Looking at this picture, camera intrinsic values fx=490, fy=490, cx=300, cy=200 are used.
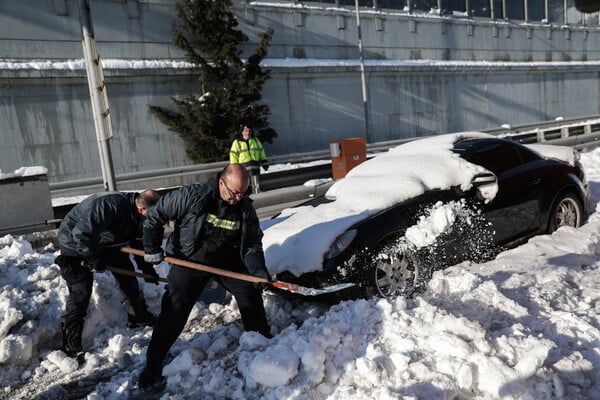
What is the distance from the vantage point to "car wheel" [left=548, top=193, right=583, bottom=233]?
5738 millimetres

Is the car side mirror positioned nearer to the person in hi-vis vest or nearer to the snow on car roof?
the snow on car roof

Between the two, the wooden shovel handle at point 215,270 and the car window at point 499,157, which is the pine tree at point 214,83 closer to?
the car window at point 499,157

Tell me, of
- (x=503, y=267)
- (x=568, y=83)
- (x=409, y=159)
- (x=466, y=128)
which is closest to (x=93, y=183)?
(x=409, y=159)

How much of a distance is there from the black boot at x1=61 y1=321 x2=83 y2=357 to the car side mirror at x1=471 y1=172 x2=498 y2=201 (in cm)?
403

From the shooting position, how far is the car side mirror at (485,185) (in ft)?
16.7

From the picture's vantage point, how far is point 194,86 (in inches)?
635

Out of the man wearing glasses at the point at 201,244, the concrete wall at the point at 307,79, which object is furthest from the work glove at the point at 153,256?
the concrete wall at the point at 307,79

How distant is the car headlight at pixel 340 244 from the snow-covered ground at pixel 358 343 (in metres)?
0.49

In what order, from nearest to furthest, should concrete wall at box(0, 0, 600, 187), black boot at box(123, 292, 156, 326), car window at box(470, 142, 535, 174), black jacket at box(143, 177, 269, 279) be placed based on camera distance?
black jacket at box(143, 177, 269, 279)
black boot at box(123, 292, 156, 326)
car window at box(470, 142, 535, 174)
concrete wall at box(0, 0, 600, 187)

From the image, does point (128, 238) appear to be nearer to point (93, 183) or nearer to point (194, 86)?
point (93, 183)

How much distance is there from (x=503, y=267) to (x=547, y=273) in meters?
0.39

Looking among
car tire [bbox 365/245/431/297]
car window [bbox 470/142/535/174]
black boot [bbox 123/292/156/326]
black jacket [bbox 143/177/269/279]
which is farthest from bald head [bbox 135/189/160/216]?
car window [bbox 470/142/535/174]

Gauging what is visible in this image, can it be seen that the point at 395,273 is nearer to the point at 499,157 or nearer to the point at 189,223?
the point at 189,223

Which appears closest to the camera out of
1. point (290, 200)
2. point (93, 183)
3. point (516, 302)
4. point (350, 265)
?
point (516, 302)
